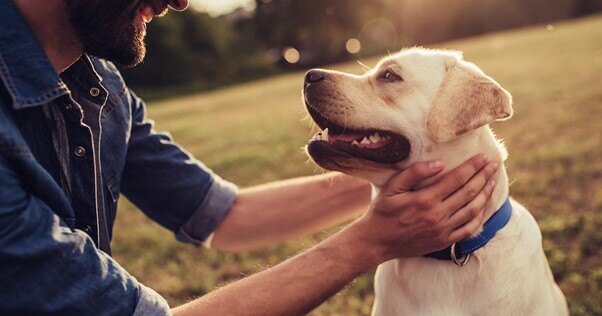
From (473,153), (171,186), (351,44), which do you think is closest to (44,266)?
(171,186)

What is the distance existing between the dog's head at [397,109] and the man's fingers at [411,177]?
0.17 metres

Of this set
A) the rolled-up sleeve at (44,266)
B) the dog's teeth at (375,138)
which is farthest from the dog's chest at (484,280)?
Result: the rolled-up sleeve at (44,266)

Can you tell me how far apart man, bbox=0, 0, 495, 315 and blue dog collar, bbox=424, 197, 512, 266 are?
0.15 m

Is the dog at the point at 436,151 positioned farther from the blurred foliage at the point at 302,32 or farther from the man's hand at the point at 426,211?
the blurred foliage at the point at 302,32

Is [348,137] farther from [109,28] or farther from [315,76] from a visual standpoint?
[109,28]

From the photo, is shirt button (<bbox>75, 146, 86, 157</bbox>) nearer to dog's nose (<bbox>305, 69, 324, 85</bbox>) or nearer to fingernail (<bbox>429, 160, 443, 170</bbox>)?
dog's nose (<bbox>305, 69, 324, 85</bbox>)

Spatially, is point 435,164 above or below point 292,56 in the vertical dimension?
above

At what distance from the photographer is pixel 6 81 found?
1994 millimetres

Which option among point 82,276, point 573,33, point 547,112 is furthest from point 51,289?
point 573,33

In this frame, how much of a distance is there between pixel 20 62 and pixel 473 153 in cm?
197

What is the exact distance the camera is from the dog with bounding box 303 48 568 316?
2.60 metres

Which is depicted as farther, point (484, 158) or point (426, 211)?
point (484, 158)

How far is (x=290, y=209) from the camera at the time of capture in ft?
11.1

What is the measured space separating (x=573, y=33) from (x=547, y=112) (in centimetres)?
1590
